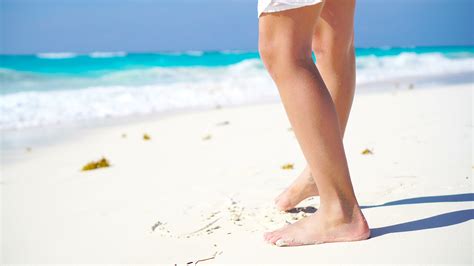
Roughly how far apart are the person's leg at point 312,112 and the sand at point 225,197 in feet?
0.28

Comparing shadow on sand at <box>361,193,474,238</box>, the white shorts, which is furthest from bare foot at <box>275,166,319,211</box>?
the white shorts

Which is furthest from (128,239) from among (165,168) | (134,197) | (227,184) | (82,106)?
(82,106)

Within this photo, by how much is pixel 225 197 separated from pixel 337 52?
946 mm

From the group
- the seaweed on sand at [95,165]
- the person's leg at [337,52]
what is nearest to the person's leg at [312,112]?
the person's leg at [337,52]

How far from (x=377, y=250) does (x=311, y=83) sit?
59 centimetres

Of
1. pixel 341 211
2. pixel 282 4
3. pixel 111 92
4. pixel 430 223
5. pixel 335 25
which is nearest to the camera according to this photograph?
pixel 282 4

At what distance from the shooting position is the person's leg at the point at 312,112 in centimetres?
169

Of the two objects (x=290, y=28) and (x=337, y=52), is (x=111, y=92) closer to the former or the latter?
(x=337, y=52)

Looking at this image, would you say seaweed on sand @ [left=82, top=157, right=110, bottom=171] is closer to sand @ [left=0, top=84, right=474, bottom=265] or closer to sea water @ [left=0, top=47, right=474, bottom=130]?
sand @ [left=0, top=84, right=474, bottom=265]

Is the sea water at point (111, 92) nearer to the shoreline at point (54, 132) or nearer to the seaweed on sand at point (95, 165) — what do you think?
the shoreline at point (54, 132)

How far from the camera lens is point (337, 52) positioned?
6.88 feet

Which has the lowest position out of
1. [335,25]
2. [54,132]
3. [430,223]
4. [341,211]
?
[54,132]

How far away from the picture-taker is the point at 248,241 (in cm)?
189

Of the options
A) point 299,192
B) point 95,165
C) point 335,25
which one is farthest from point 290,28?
point 95,165
